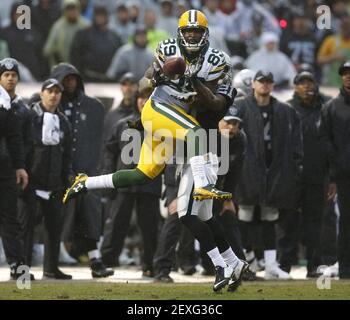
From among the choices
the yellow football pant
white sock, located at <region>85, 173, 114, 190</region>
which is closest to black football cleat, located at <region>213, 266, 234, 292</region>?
the yellow football pant

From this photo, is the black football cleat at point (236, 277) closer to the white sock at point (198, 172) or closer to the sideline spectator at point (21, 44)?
the white sock at point (198, 172)

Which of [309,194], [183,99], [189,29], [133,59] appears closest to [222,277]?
[183,99]

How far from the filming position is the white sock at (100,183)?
9.91 metres

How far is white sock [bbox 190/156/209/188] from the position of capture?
9.52 metres

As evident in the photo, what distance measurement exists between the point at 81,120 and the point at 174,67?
287 centimetres

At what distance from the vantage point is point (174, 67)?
934cm

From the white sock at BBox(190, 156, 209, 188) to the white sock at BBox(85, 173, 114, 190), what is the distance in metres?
0.75

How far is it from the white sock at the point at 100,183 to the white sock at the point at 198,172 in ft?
2.47

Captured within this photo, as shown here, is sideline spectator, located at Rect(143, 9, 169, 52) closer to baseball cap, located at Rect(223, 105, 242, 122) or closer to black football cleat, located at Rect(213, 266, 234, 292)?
baseball cap, located at Rect(223, 105, 242, 122)

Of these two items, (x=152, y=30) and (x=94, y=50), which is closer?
(x=94, y=50)

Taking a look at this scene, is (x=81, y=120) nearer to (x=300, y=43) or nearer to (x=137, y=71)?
(x=137, y=71)

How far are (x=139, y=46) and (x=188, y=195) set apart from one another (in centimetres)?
627

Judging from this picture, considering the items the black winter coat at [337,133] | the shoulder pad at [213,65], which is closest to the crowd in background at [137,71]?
the black winter coat at [337,133]

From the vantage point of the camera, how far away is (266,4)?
740 inches
